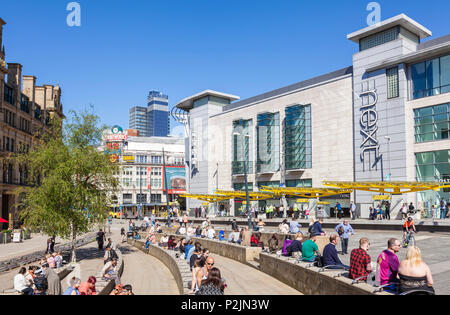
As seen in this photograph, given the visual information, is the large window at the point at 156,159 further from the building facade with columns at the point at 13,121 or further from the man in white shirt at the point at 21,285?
the man in white shirt at the point at 21,285

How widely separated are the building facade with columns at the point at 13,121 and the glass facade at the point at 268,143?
28.3 meters

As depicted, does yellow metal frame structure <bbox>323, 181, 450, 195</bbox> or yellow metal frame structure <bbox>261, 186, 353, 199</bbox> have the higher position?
yellow metal frame structure <bbox>323, 181, 450, 195</bbox>

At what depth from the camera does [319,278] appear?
10.8 metres

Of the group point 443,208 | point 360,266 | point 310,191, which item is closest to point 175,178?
point 310,191

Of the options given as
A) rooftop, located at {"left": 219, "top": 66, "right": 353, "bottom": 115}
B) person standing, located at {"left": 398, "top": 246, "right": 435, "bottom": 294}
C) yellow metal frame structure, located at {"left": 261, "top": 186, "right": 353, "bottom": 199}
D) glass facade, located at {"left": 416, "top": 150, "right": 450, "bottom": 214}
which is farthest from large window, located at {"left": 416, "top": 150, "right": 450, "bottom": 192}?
person standing, located at {"left": 398, "top": 246, "right": 435, "bottom": 294}

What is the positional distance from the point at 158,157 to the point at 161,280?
101115 millimetres

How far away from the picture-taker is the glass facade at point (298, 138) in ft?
173

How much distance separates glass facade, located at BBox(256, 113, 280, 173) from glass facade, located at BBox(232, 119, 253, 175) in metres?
2.56

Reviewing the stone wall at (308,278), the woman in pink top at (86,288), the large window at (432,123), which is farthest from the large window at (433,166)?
the woman in pink top at (86,288)

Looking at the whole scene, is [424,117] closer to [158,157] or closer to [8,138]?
[8,138]

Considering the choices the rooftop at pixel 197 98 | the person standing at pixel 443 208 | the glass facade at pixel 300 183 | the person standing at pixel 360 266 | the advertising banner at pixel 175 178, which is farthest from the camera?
the advertising banner at pixel 175 178

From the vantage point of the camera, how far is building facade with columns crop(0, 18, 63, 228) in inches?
2087

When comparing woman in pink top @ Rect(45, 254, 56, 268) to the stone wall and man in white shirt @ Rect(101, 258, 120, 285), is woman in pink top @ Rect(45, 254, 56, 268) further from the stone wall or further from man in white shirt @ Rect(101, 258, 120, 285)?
the stone wall
